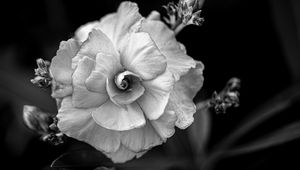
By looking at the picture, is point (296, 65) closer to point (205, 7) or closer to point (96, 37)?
point (205, 7)

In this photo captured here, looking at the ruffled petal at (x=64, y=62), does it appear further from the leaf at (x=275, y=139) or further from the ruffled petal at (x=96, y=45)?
the leaf at (x=275, y=139)

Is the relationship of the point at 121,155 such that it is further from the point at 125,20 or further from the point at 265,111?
the point at 265,111

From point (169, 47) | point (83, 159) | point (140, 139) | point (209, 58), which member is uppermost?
point (169, 47)

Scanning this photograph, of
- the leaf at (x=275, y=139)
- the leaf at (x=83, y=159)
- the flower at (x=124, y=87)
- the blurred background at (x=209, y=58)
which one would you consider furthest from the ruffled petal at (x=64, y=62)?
the leaf at (x=275, y=139)

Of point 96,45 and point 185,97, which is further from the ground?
point 96,45

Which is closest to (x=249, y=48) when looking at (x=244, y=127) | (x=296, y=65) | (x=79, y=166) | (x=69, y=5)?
(x=296, y=65)

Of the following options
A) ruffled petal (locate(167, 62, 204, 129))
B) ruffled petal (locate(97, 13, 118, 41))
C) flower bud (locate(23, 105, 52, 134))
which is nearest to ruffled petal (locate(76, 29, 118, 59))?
ruffled petal (locate(97, 13, 118, 41))

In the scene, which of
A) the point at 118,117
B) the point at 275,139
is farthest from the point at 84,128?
the point at 275,139
